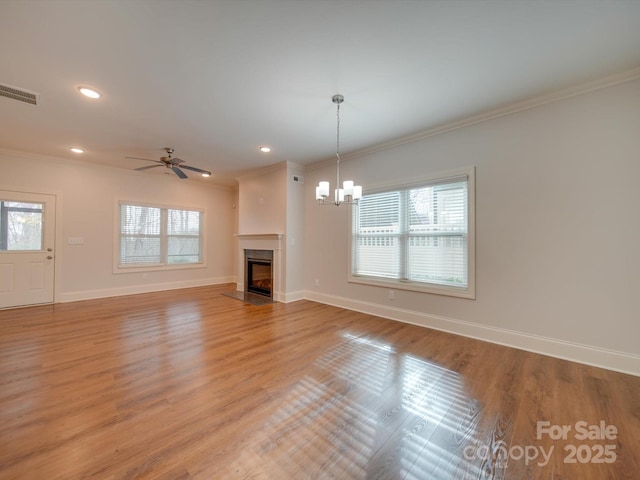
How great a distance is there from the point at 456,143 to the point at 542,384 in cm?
288

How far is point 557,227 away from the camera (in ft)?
9.20

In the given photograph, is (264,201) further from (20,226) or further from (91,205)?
(20,226)

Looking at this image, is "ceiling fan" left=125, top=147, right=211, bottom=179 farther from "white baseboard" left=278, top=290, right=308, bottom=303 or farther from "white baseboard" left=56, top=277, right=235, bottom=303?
"white baseboard" left=56, top=277, right=235, bottom=303

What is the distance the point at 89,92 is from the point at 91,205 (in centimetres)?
358

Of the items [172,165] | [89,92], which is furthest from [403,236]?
[89,92]

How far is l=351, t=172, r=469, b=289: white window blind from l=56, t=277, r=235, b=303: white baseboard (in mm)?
4444

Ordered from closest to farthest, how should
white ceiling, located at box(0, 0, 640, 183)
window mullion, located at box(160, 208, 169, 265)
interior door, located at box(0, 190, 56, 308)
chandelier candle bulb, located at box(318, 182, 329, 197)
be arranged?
white ceiling, located at box(0, 0, 640, 183)
chandelier candle bulb, located at box(318, 182, 329, 197)
interior door, located at box(0, 190, 56, 308)
window mullion, located at box(160, 208, 169, 265)

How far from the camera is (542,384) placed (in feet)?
7.44

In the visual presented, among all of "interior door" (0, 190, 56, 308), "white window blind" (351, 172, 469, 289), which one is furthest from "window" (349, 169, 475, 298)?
"interior door" (0, 190, 56, 308)

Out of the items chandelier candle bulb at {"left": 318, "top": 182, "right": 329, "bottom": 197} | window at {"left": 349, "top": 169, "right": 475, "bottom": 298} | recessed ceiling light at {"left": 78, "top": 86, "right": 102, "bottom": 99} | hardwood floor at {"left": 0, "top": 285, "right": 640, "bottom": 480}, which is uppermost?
recessed ceiling light at {"left": 78, "top": 86, "right": 102, "bottom": 99}

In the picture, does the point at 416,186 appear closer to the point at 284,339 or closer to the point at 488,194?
the point at 488,194

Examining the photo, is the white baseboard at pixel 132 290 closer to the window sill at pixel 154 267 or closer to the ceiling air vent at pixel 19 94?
the window sill at pixel 154 267

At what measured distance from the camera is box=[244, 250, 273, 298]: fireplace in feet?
18.4

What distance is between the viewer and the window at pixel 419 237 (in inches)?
136
